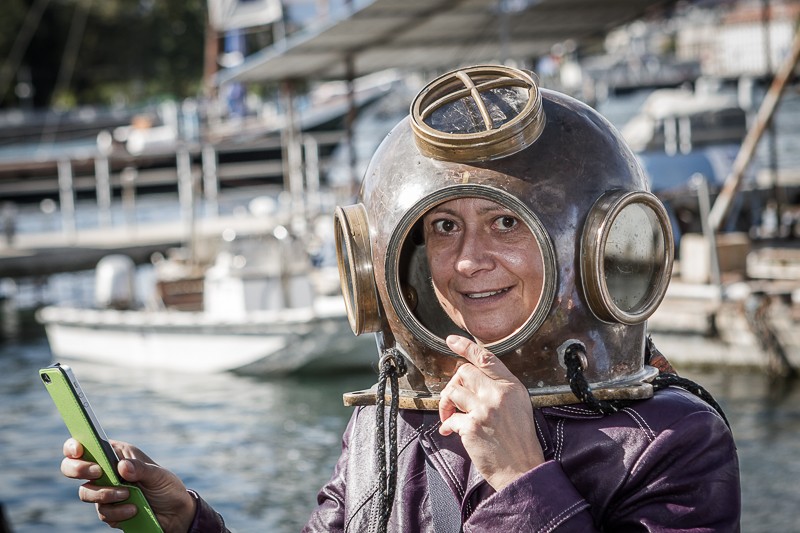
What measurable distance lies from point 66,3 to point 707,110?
56.5 metres

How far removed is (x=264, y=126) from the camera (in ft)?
131

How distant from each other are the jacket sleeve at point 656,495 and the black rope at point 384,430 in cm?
17

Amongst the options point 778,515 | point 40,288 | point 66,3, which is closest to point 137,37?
point 66,3

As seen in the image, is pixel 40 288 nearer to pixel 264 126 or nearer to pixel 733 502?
pixel 264 126

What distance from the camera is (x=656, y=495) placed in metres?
1.82

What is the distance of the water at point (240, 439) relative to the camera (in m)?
10.3

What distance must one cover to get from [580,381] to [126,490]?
84 cm

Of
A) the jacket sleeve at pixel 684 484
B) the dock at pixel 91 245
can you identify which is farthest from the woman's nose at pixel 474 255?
the dock at pixel 91 245

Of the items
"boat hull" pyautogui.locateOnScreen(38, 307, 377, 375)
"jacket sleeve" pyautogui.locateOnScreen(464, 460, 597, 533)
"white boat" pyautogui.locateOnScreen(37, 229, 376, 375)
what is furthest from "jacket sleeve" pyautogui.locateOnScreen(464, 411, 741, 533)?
"boat hull" pyautogui.locateOnScreen(38, 307, 377, 375)

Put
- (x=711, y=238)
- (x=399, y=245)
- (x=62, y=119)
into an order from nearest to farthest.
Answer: (x=399, y=245) → (x=711, y=238) → (x=62, y=119)

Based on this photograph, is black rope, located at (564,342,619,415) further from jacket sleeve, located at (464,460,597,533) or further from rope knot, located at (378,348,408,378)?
rope knot, located at (378,348,408,378)

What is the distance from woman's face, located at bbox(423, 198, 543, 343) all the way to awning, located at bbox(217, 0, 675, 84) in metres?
11.6

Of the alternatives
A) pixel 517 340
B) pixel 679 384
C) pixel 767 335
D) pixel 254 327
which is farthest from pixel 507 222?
pixel 254 327

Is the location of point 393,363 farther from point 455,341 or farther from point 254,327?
point 254,327
